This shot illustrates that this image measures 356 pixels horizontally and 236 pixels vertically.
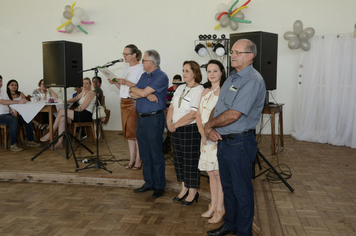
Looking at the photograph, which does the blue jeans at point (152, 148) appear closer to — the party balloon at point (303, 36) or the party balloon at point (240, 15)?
the party balloon at point (240, 15)

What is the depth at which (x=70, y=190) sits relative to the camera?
4168 millimetres

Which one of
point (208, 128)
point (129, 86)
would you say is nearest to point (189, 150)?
point (208, 128)

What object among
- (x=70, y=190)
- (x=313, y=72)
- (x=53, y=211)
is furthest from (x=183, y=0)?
(x=53, y=211)

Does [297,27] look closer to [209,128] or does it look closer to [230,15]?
[230,15]

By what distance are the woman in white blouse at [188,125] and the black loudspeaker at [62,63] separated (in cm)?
201

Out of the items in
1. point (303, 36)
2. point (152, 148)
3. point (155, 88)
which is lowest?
point (152, 148)

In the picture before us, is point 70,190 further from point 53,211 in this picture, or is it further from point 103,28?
point 103,28

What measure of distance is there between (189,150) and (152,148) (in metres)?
0.56

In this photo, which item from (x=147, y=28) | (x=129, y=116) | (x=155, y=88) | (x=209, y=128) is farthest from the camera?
(x=147, y=28)

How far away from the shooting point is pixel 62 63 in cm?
476

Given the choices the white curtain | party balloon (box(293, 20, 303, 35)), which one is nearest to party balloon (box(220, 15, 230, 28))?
party balloon (box(293, 20, 303, 35))

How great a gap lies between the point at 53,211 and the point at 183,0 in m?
5.78

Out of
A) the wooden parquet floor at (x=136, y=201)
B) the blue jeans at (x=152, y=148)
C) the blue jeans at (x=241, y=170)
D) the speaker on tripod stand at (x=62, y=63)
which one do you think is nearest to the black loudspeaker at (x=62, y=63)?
the speaker on tripod stand at (x=62, y=63)

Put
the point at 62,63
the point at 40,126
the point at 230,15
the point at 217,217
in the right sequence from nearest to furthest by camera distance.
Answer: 1. the point at 217,217
2. the point at 62,63
3. the point at 40,126
4. the point at 230,15
